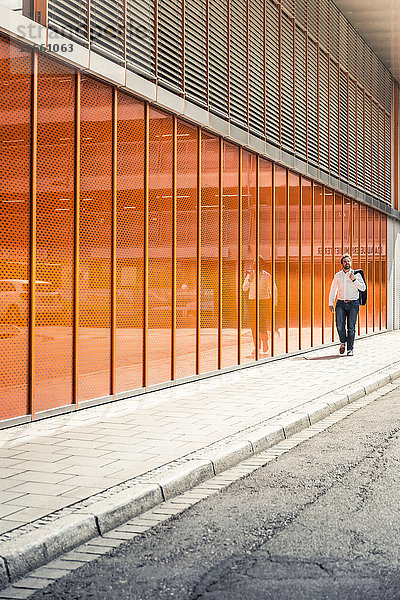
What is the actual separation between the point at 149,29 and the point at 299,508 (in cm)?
715

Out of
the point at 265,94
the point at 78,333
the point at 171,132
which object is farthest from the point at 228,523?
the point at 265,94

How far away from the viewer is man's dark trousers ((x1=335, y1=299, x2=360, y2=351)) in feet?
51.6

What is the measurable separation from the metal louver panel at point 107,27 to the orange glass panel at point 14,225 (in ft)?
4.53

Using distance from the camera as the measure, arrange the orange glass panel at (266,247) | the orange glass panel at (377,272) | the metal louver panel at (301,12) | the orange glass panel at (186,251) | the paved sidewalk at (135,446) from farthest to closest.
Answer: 1. the orange glass panel at (377,272)
2. the metal louver panel at (301,12)
3. the orange glass panel at (266,247)
4. the orange glass panel at (186,251)
5. the paved sidewalk at (135,446)

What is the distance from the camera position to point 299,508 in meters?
5.40

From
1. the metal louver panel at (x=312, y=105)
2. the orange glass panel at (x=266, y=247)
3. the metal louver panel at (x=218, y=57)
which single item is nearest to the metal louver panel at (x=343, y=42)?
the metal louver panel at (x=312, y=105)

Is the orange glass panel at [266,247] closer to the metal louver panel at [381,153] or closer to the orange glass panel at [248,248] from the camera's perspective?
the orange glass panel at [248,248]

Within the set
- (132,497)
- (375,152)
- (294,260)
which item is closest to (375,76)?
(375,152)

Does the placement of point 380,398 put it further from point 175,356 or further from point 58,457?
point 58,457

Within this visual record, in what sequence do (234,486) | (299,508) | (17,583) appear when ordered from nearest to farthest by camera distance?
(17,583)
(299,508)
(234,486)

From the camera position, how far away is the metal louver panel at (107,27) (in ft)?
30.7

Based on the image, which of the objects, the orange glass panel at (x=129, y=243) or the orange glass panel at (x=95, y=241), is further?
the orange glass panel at (x=129, y=243)

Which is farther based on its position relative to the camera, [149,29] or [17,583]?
[149,29]

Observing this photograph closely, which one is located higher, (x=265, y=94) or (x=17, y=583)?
(x=265, y=94)
